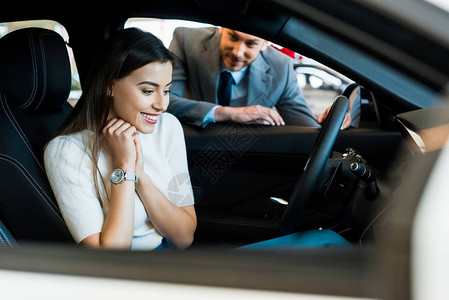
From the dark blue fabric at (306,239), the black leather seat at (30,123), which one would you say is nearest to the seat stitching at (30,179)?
the black leather seat at (30,123)

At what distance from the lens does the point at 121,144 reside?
1.31 m

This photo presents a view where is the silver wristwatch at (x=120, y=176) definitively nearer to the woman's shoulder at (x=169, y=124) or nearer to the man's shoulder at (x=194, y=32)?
the woman's shoulder at (x=169, y=124)

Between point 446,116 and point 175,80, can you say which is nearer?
point 446,116

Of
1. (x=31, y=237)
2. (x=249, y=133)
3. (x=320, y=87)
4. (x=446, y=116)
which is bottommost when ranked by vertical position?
(x=31, y=237)

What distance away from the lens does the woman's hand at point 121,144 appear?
1305 millimetres

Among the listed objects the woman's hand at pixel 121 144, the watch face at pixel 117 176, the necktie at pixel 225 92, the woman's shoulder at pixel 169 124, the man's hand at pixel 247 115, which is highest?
the necktie at pixel 225 92

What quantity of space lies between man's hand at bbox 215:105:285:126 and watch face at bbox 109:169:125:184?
2.80 ft

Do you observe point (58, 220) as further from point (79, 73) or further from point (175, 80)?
point (175, 80)

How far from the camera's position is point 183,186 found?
149cm

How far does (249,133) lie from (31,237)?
1.05 metres

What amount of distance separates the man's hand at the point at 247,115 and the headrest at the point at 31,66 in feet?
2.59

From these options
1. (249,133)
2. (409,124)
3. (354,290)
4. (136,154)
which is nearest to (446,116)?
(354,290)

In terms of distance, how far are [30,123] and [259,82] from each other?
1174mm

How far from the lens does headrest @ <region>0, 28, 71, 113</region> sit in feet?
4.47
